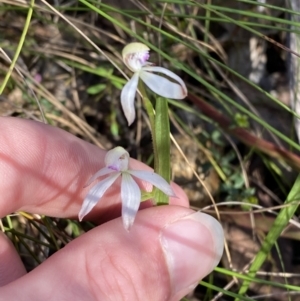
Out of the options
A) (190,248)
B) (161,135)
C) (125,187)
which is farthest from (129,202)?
(190,248)

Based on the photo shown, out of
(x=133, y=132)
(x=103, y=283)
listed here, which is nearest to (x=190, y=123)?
(x=133, y=132)

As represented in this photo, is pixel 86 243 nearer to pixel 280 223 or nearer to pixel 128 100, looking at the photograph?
pixel 128 100

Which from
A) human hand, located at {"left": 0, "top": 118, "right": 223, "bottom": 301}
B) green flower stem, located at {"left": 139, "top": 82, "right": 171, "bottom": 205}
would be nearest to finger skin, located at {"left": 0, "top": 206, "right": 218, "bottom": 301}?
human hand, located at {"left": 0, "top": 118, "right": 223, "bottom": 301}

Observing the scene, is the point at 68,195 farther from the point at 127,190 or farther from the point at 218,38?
the point at 218,38

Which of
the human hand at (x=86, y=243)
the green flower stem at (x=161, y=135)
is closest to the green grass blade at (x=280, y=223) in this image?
the human hand at (x=86, y=243)

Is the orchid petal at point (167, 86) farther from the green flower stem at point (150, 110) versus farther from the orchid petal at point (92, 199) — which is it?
the orchid petal at point (92, 199)

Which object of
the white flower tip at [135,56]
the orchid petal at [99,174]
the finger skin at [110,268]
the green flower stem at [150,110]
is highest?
the white flower tip at [135,56]

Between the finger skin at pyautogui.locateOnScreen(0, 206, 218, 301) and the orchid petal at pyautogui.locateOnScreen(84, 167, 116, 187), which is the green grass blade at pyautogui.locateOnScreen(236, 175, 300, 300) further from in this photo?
the orchid petal at pyautogui.locateOnScreen(84, 167, 116, 187)
